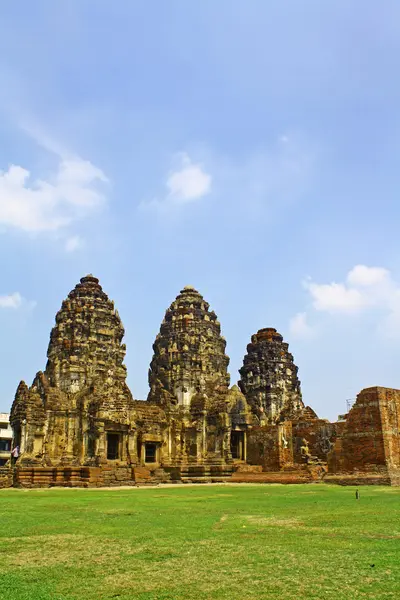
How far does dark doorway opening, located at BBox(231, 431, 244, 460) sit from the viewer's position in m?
45.5

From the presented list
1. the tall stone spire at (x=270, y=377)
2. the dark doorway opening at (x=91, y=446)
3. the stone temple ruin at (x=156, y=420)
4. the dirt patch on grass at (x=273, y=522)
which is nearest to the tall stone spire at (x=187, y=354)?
the stone temple ruin at (x=156, y=420)

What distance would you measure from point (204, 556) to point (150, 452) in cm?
3747

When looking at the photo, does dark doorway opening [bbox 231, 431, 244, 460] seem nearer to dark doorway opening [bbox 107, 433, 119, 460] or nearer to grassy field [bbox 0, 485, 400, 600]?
dark doorway opening [bbox 107, 433, 119, 460]

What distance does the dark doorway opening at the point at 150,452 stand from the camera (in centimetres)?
4359

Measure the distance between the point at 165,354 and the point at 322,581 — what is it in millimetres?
43373

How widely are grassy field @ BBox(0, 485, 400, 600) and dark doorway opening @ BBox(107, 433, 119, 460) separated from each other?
28637 mm

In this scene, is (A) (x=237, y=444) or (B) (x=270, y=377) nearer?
(A) (x=237, y=444)

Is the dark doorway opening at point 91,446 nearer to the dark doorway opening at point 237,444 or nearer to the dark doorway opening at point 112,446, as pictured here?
the dark doorway opening at point 112,446

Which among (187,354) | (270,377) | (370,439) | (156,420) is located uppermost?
(187,354)

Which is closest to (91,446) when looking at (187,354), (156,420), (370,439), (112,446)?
(112,446)

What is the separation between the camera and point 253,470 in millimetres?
40719

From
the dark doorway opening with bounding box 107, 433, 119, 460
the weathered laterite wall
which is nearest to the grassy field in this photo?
the weathered laterite wall

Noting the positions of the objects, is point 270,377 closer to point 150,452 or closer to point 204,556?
point 150,452

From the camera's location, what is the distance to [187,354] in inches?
1908
